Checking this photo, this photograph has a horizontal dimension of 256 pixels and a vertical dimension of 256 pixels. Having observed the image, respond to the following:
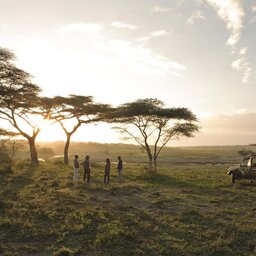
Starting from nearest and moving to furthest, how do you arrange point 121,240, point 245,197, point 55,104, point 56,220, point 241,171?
point 121,240
point 56,220
point 245,197
point 241,171
point 55,104

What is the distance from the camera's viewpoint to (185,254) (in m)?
11.5

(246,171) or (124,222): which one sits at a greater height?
(246,171)

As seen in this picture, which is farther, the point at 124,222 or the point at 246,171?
the point at 246,171

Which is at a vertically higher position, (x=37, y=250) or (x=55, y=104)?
(x=55, y=104)

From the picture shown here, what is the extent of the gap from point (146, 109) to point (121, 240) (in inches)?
1278

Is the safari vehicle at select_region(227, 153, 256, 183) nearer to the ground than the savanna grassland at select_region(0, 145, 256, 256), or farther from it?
farther from it

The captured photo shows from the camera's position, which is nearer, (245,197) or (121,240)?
(121,240)

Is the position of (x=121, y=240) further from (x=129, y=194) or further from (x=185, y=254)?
(x=129, y=194)

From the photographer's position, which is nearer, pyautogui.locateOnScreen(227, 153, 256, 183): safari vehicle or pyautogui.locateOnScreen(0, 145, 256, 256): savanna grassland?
pyautogui.locateOnScreen(0, 145, 256, 256): savanna grassland

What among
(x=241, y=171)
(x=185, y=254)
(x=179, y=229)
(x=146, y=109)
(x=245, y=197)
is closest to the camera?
(x=185, y=254)

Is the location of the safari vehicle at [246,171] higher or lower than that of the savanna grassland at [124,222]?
higher

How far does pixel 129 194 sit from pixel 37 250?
12.0m

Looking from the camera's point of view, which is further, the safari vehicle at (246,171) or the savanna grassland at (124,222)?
the safari vehicle at (246,171)

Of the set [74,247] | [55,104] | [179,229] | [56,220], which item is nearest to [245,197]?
[179,229]
